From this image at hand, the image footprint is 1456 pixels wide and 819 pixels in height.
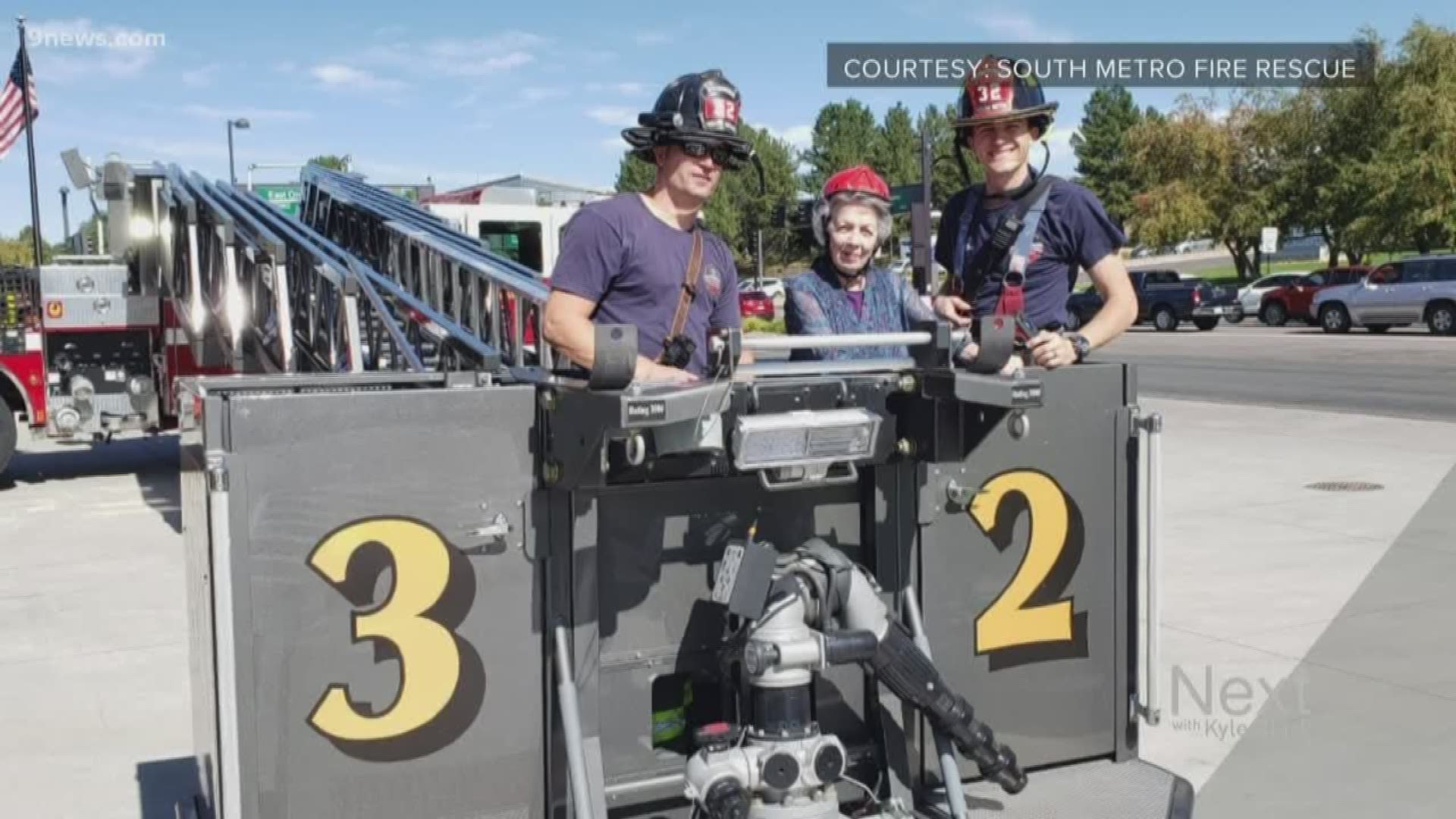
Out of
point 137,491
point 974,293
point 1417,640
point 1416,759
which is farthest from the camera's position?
point 137,491

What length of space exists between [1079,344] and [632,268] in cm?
124

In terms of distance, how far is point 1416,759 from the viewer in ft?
16.0

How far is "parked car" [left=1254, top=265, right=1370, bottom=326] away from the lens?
3331 centimetres

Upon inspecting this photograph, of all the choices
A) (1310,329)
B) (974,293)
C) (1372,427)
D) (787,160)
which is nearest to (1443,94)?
(1310,329)

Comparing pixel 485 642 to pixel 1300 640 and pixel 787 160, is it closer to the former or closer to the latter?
pixel 1300 640

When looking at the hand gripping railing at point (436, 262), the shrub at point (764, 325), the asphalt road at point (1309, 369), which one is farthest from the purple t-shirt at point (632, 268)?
the shrub at point (764, 325)

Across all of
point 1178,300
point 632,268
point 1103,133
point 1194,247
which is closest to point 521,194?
point 632,268

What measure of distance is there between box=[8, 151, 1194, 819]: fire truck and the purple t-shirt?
0.76 feet

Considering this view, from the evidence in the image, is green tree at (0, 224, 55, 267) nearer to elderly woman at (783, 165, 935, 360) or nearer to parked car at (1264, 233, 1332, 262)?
elderly woman at (783, 165, 935, 360)

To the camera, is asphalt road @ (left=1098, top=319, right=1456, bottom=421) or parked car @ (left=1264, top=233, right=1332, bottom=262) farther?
parked car @ (left=1264, top=233, right=1332, bottom=262)

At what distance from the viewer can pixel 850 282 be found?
13.8 feet

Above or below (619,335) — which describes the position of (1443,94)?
above

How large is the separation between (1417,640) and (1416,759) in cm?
165

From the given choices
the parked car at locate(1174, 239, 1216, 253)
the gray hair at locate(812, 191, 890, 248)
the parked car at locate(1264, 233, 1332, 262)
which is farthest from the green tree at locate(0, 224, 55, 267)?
the parked car at locate(1174, 239, 1216, 253)
